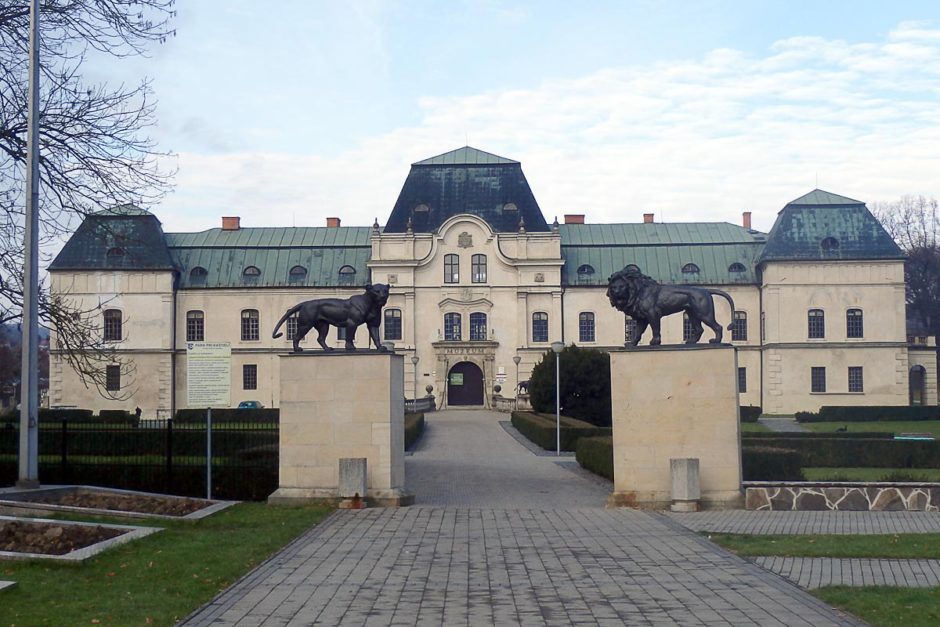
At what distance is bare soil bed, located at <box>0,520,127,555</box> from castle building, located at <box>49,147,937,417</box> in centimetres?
4533

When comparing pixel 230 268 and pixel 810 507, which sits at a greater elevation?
pixel 230 268

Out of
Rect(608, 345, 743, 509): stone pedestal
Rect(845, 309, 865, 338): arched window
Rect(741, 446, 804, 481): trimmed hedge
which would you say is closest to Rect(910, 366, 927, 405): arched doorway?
Rect(845, 309, 865, 338): arched window

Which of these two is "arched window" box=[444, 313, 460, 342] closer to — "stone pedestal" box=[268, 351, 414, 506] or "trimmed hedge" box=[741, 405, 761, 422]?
"trimmed hedge" box=[741, 405, 761, 422]

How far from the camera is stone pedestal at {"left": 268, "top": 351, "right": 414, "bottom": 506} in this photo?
17.8 m

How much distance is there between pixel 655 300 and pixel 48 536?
991 centimetres

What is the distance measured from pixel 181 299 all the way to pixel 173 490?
43.0m

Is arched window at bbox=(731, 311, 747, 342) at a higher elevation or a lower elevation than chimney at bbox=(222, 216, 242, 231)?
lower

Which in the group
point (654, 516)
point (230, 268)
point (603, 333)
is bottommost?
point (654, 516)

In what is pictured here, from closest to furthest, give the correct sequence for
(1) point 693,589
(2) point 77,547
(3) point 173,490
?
(1) point 693,589 → (2) point 77,547 → (3) point 173,490

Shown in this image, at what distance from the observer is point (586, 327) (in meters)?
60.8

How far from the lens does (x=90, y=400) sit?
58344 mm

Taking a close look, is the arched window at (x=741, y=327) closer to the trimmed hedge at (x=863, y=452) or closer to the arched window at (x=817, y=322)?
the arched window at (x=817, y=322)

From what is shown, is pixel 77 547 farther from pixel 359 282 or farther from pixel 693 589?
pixel 359 282

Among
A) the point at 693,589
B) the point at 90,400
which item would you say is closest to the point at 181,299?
the point at 90,400
